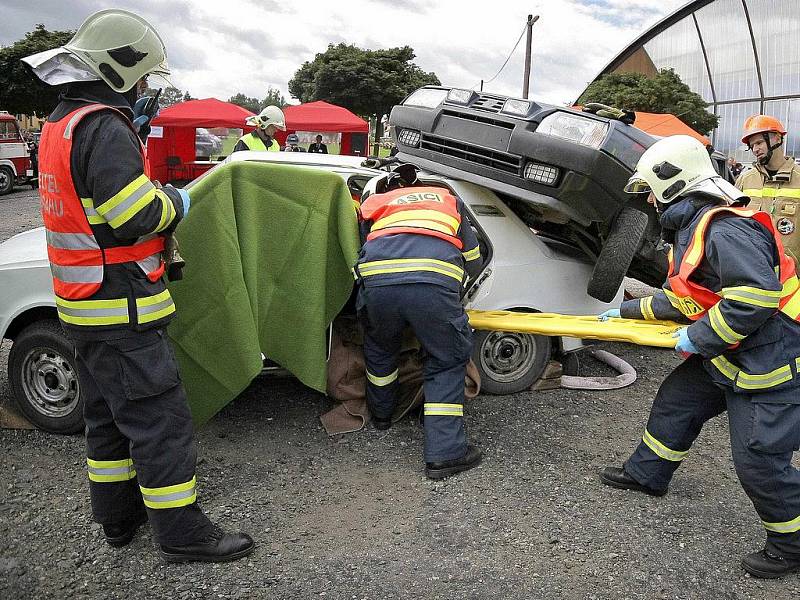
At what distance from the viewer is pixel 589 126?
13.4 ft

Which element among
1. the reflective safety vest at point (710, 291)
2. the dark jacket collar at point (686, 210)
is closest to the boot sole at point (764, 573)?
the reflective safety vest at point (710, 291)

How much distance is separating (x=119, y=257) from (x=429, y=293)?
1510 millimetres

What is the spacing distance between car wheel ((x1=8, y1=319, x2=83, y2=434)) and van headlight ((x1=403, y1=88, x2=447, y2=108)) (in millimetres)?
2693

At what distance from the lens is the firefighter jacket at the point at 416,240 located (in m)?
3.50

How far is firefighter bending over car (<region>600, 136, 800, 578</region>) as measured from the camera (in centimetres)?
267

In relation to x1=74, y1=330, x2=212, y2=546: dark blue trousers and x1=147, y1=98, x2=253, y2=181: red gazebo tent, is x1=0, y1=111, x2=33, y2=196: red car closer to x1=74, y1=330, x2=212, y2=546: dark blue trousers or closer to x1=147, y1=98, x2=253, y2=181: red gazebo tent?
x1=147, y1=98, x2=253, y2=181: red gazebo tent

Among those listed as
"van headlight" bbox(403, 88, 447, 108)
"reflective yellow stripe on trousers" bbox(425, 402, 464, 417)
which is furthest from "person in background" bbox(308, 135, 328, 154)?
"reflective yellow stripe on trousers" bbox(425, 402, 464, 417)

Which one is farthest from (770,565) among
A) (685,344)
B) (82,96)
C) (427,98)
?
(427,98)

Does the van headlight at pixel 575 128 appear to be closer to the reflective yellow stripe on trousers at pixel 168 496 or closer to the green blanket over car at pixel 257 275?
the green blanket over car at pixel 257 275

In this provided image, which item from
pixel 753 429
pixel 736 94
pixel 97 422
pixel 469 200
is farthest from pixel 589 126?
pixel 736 94

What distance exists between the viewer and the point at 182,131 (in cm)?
1480

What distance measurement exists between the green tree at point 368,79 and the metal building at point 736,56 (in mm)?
14771

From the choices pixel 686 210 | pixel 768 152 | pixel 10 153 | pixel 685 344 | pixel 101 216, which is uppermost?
pixel 768 152

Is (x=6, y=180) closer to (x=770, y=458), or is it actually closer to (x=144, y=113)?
(x=144, y=113)
